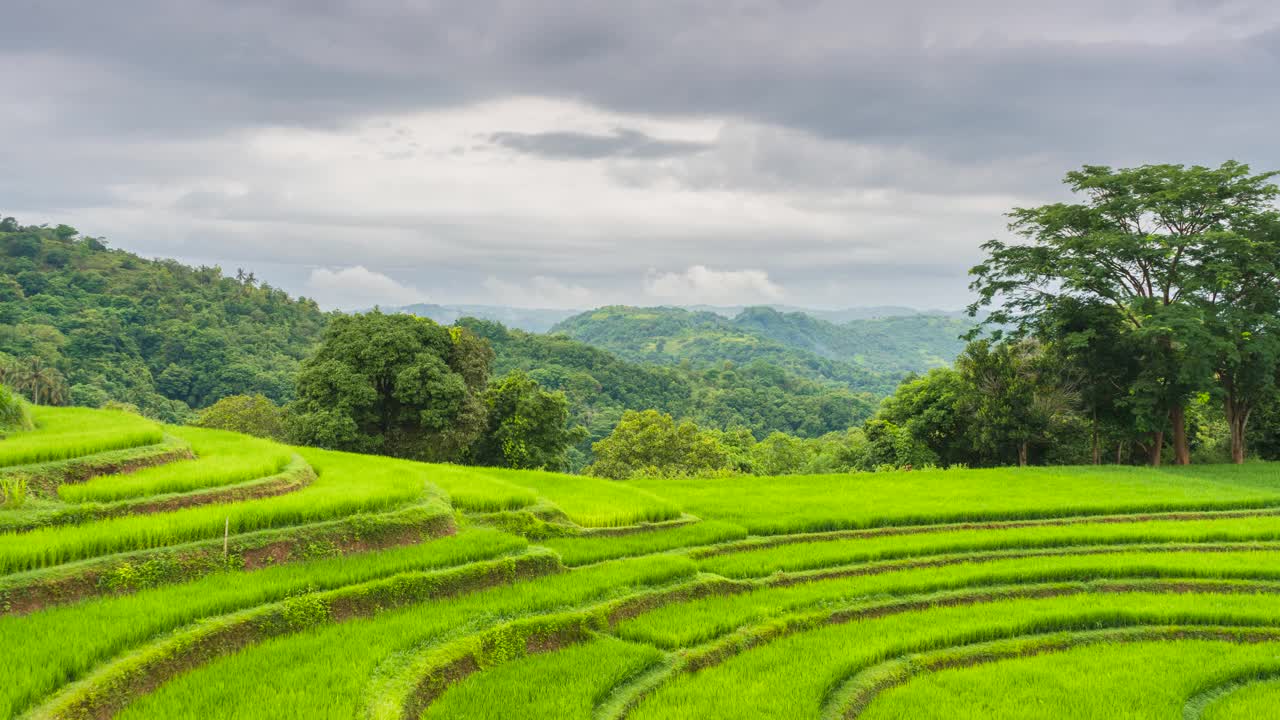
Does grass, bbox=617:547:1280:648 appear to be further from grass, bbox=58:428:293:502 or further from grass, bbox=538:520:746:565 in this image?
grass, bbox=58:428:293:502

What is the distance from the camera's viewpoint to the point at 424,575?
9.38m

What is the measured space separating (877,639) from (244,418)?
4845 centimetres

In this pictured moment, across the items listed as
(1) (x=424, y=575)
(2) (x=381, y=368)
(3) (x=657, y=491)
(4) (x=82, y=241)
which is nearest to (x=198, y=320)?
(4) (x=82, y=241)

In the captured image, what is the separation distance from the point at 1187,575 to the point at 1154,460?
55.3 ft

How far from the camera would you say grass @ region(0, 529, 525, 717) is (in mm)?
6082

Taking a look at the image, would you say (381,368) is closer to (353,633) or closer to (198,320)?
(353,633)

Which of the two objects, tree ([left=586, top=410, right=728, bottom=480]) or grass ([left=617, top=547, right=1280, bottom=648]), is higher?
grass ([left=617, top=547, right=1280, bottom=648])

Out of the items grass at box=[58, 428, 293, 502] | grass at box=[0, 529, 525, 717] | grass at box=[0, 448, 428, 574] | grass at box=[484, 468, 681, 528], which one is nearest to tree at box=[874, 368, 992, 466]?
grass at box=[484, 468, 681, 528]

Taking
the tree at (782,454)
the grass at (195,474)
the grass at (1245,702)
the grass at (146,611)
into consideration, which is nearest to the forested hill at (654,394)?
the tree at (782,454)

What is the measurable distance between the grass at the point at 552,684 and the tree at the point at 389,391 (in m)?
22.0

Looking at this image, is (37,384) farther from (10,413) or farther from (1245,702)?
(1245,702)

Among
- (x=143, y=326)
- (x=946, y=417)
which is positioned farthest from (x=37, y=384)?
(x=946, y=417)

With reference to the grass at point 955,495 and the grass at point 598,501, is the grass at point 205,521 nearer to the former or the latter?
the grass at point 598,501

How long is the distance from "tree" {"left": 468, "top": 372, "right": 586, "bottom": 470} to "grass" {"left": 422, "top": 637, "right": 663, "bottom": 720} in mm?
26699
